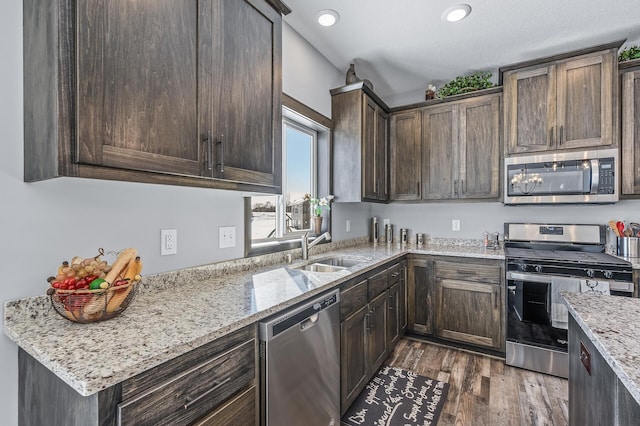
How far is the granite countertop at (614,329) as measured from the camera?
0.70 m

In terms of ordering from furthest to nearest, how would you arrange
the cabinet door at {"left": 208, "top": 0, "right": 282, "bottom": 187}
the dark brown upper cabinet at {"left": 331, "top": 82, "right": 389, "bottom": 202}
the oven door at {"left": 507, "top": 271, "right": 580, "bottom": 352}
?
the dark brown upper cabinet at {"left": 331, "top": 82, "right": 389, "bottom": 202} < the oven door at {"left": 507, "top": 271, "right": 580, "bottom": 352} < the cabinet door at {"left": 208, "top": 0, "right": 282, "bottom": 187}

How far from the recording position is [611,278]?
2.18 meters

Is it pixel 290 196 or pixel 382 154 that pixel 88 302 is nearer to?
pixel 290 196

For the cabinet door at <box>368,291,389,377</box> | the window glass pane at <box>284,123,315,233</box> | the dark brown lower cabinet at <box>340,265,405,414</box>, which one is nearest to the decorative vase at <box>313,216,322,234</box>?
the window glass pane at <box>284,123,315,233</box>

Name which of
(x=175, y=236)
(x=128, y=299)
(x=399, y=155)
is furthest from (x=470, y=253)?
(x=128, y=299)

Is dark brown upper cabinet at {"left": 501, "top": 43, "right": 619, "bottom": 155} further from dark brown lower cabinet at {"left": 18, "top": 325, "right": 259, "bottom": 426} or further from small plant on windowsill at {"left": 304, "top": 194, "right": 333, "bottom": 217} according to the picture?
dark brown lower cabinet at {"left": 18, "top": 325, "right": 259, "bottom": 426}

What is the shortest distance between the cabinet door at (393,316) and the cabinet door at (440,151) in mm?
1143

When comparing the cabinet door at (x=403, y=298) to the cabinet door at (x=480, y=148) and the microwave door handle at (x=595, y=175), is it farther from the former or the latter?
→ the microwave door handle at (x=595, y=175)

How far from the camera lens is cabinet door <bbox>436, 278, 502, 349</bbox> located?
103 inches

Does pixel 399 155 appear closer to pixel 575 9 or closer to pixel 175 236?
pixel 575 9

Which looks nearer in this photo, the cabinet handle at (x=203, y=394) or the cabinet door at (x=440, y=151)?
the cabinet handle at (x=203, y=394)

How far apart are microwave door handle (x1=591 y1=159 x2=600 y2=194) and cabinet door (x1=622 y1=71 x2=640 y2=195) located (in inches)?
7.5

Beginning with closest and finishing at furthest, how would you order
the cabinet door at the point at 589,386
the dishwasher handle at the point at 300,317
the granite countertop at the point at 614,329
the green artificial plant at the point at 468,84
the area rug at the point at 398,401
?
the granite countertop at the point at 614,329 → the cabinet door at the point at 589,386 → the dishwasher handle at the point at 300,317 → the area rug at the point at 398,401 → the green artificial plant at the point at 468,84

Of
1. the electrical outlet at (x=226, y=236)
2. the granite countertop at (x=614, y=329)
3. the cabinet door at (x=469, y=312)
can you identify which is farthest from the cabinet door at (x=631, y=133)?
the electrical outlet at (x=226, y=236)
